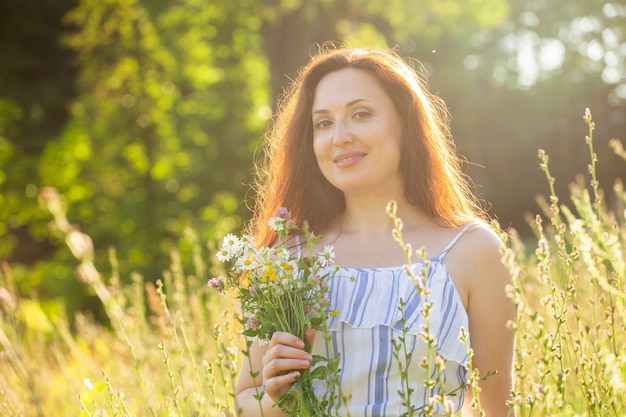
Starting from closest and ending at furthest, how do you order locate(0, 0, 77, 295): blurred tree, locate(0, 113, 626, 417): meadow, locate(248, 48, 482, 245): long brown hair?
1. locate(0, 113, 626, 417): meadow
2. locate(248, 48, 482, 245): long brown hair
3. locate(0, 0, 77, 295): blurred tree

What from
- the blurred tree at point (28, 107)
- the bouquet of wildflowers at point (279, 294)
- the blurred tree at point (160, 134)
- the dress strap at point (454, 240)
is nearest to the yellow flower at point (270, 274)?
the bouquet of wildflowers at point (279, 294)

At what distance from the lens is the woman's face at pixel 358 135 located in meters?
2.39

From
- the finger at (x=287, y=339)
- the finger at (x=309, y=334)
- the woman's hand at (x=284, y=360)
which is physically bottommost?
the woman's hand at (x=284, y=360)

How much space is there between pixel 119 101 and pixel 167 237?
268 cm

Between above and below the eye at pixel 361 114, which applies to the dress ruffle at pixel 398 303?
below

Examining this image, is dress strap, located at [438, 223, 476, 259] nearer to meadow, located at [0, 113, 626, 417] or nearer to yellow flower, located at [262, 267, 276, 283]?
meadow, located at [0, 113, 626, 417]

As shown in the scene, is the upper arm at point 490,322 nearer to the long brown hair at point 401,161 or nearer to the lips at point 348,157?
the long brown hair at point 401,161

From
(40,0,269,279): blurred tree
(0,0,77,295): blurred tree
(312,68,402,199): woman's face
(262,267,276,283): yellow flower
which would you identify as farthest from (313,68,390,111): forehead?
(0,0,77,295): blurred tree

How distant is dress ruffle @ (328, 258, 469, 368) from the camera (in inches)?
83.4

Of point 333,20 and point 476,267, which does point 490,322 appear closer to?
point 476,267

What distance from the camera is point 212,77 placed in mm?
12797

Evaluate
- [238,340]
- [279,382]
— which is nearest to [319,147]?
[279,382]

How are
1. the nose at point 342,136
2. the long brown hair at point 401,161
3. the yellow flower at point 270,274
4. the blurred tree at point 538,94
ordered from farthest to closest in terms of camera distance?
the blurred tree at point 538,94 → the long brown hair at point 401,161 → the nose at point 342,136 → the yellow flower at point 270,274

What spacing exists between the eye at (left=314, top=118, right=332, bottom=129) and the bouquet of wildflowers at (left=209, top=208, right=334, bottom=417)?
0.65 meters
